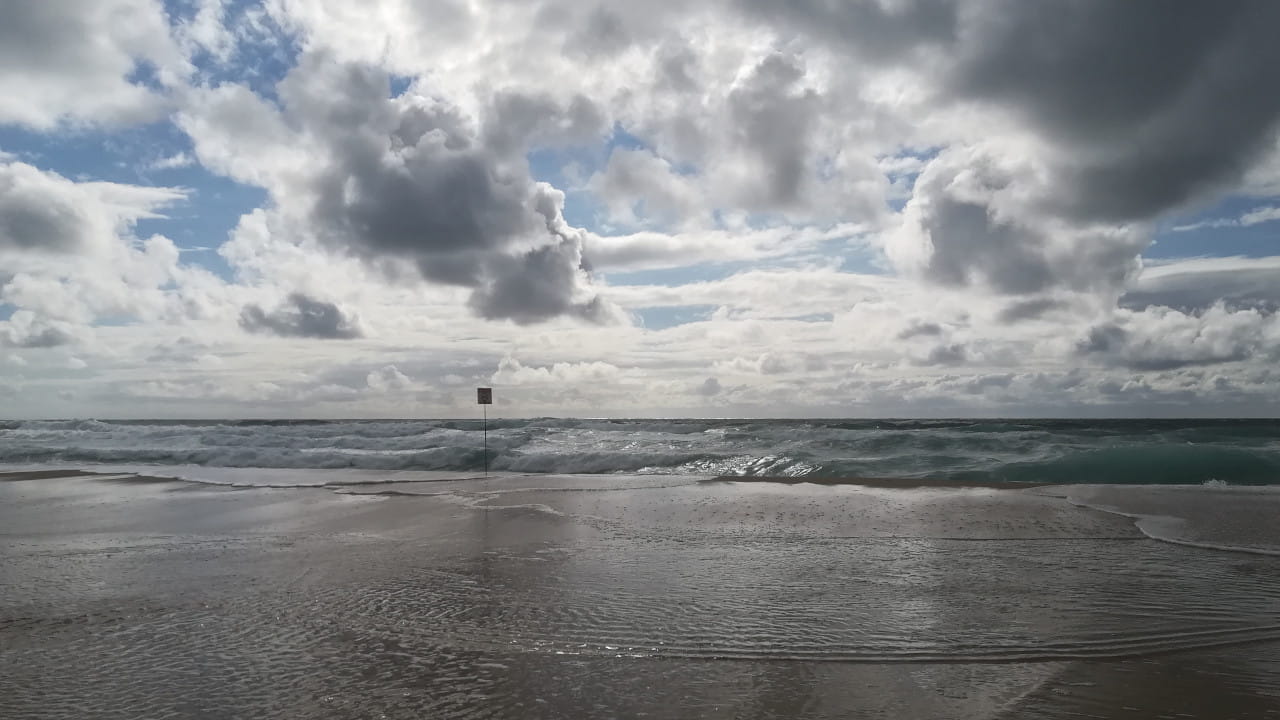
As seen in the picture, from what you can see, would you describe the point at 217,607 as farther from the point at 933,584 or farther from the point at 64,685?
the point at 933,584

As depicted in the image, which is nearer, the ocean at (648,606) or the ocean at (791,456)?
the ocean at (648,606)

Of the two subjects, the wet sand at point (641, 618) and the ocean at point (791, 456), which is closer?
the wet sand at point (641, 618)

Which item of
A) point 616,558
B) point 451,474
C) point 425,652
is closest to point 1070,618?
point 616,558

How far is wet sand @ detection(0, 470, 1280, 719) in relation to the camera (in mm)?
4934

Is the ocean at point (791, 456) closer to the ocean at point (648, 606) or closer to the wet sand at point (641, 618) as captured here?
the ocean at point (648, 606)

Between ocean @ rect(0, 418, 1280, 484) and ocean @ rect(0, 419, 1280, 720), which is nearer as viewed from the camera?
ocean @ rect(0, 419, 1280, 720)

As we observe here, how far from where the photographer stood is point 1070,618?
6.67 m

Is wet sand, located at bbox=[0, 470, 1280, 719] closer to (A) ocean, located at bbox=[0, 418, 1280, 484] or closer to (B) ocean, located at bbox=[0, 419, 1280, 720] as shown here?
(B) ocean, located at bbox=[0, 419, 1280, 720]

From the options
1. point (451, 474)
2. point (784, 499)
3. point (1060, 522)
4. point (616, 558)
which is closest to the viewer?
point (616, 558)

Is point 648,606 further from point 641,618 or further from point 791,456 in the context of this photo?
point 791,456

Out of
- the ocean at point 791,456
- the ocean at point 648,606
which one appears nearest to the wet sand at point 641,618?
the ocean at point 648,606

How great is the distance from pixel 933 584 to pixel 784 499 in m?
7.55

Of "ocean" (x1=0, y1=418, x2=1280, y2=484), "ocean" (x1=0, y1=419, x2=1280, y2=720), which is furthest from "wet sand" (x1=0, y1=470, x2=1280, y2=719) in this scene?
"ocean" (x1=0, y1=418, x2=1280, y2=484)

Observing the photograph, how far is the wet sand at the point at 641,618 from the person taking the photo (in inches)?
194
